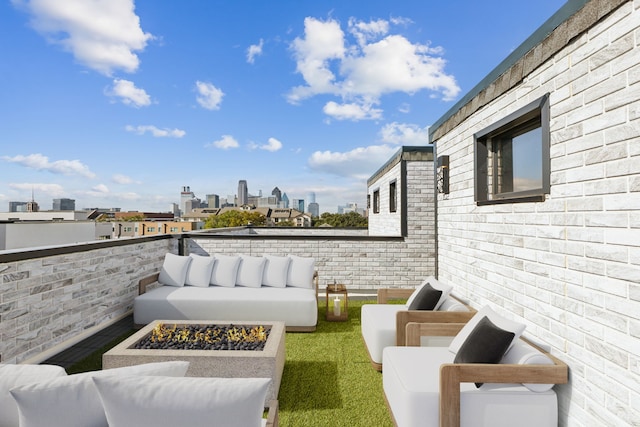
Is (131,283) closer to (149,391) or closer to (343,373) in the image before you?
(343,373)

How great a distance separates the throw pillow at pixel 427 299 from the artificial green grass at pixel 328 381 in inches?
33.6

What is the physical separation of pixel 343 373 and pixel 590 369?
213 centimetres

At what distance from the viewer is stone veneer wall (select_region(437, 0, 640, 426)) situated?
1.89m

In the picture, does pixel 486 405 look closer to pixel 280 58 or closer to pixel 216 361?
pixel 216 361

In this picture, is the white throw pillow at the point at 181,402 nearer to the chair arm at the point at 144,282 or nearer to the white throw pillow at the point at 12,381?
the white throw pillow at the point at 12,381

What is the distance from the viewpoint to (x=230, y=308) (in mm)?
4926

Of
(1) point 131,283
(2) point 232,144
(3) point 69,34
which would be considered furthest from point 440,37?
(2) point 232,144

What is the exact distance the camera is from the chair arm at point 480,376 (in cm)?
216

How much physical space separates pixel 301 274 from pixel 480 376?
3.67 meters

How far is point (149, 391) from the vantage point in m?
1.43

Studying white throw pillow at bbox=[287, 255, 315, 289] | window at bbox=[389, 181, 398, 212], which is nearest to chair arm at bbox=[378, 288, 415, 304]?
white throw pillow at bbox=[287, 255, 315, 289]

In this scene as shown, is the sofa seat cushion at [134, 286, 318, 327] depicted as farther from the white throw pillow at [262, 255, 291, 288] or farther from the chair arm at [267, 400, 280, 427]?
the chair arm at [267, 400, 280, 427]

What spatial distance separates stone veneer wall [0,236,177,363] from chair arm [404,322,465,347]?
4023 millimetres

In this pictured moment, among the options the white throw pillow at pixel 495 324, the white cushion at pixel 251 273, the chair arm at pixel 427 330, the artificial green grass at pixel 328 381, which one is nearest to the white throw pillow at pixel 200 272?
the white cushion at pixel 251 273
